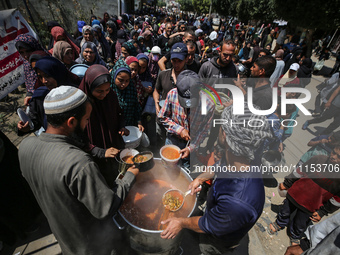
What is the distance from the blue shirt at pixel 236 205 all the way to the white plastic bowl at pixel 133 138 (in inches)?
66.0

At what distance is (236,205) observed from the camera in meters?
1.32

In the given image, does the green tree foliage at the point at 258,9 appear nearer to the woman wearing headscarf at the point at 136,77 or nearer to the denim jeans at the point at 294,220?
the woman wearing headscarf at the point at 136,77

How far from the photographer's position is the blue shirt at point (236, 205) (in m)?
1.33

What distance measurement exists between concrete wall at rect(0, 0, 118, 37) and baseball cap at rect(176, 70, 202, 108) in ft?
36.0

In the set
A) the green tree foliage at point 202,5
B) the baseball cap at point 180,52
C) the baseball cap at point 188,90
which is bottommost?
the baseball cap at point 188,90

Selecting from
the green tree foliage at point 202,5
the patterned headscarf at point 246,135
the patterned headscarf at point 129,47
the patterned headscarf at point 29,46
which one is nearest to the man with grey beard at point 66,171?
the patterned headscarf at point 246,135

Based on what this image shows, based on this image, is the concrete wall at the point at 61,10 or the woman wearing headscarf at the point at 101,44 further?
the concrete wall at the point at 61,10

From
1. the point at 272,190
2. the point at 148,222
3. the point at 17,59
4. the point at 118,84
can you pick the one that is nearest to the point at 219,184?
the point at 148,222

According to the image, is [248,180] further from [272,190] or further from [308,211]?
[272,190]

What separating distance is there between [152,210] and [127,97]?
6.49 feet

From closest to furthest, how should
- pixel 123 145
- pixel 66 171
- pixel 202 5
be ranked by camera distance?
pixel 66 171 → pixel 123 145 → pixel 202 5

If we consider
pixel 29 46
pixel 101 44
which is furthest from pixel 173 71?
pixel 101 44

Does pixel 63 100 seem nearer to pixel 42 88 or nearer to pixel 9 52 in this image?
A: pixel 42 88

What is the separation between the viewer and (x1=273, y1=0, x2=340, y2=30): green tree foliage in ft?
28.5
